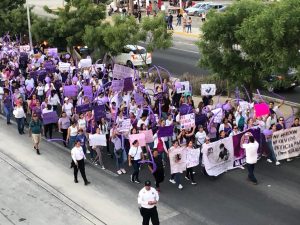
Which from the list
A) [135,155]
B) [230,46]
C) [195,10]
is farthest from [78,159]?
[195,10]

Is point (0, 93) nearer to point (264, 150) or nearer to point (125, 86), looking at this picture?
point (125, 86)

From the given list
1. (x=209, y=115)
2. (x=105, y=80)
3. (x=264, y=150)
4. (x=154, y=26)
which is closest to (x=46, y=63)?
(x=105, y=80)

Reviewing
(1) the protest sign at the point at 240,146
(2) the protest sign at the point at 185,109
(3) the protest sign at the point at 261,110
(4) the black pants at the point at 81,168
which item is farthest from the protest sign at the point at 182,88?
(4) the black pants at the point at 81,168

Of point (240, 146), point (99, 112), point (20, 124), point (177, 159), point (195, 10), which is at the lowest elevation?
point (195, 10)

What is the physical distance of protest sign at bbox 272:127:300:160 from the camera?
1586cm

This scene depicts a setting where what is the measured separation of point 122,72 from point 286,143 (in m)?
8.55

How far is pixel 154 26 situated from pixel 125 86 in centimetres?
630

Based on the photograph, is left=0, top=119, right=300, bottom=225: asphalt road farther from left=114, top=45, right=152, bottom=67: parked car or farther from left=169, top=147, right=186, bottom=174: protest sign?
left=114, top=45, right=152, bottom=67: parked car

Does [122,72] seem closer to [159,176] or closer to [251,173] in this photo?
[159,176]

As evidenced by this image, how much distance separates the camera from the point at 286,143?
16062mm

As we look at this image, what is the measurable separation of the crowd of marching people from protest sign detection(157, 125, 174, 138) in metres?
0.06

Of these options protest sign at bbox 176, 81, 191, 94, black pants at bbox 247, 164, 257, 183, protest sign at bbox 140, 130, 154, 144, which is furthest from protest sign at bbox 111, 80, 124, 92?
black pants at bbox 247, 164, 257, 183

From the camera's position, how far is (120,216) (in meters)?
12.8

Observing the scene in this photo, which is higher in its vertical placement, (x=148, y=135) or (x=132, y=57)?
(x=148, y=135)
